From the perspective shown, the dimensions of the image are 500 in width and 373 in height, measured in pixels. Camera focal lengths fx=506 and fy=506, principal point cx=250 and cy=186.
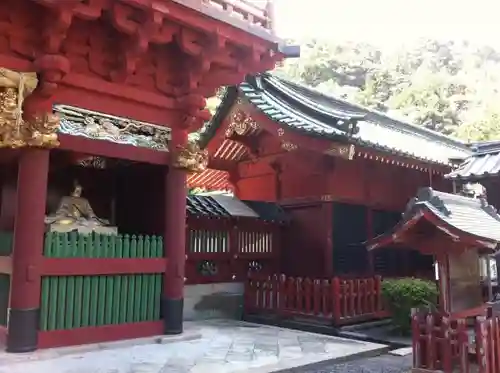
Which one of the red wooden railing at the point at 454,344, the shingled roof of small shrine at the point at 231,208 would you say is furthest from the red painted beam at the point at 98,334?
the red wooden railing at the point at 454,344

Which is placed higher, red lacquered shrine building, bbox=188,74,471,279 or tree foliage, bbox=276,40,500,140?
tree foliage, bbox=276,40,500,140

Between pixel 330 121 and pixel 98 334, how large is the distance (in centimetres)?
597

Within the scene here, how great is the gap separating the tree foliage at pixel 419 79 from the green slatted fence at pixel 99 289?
25307 millimetres

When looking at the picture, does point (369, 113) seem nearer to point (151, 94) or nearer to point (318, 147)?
point (318, 147)

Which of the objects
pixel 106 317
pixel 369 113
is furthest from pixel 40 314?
pixel 369 113

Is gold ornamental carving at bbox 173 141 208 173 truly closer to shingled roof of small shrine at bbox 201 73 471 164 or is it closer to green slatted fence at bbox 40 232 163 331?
green slatted fence at bbox 40 232 163 331

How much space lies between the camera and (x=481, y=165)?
1093cm

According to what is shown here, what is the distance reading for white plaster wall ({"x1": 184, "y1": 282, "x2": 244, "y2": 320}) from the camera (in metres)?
9.68

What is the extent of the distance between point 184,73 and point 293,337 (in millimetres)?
4605

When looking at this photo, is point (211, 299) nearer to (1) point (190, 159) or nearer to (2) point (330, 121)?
(1) point (190, 159)

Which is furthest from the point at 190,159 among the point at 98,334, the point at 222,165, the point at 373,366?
the point at 222,165

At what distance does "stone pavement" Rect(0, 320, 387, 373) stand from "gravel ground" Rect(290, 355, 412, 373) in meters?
0.12

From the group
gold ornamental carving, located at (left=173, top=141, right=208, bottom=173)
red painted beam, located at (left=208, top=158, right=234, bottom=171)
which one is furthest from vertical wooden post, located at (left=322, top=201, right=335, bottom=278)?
gold ornamental carving, located at (left=173, top=141, right=208, bottom=173)

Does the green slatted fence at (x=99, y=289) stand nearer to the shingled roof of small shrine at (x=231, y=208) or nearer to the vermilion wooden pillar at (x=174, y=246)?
the vermilion wooden pillar at (x=174, y=246)
